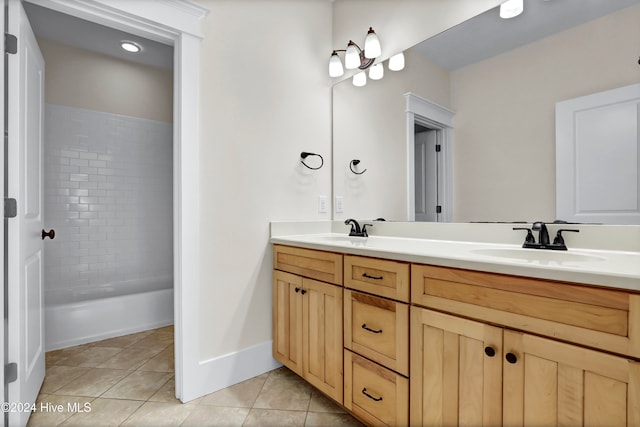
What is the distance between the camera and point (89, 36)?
2.56 metres

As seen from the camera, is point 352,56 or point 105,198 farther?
point 105,198

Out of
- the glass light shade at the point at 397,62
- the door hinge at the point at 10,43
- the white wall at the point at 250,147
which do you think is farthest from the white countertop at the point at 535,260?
the door hinge at the point at 10,43

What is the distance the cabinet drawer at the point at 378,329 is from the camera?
1.21 m

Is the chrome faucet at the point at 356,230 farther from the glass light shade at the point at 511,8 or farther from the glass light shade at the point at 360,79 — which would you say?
the glass light shade at the point at 511,8

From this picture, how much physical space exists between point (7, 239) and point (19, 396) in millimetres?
676

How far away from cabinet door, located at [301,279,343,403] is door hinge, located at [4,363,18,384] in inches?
49.6

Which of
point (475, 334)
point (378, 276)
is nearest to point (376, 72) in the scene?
point (378, 276)

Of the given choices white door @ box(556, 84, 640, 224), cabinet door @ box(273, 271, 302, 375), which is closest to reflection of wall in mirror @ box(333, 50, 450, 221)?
white door @ box(556, 84, 640, 224)

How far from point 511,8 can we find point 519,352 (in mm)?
1517

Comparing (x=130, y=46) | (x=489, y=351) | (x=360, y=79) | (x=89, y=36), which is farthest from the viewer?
(x=130, y=46)

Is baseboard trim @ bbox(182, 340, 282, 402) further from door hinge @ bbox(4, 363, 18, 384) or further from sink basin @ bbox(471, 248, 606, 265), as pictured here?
sink basin @ bbox(471, 248, 606, 265)

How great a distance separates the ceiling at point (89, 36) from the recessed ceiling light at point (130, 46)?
Answer: 3 cm

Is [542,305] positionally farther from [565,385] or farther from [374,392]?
[374,392]

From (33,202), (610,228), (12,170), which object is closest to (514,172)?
(610,228)
